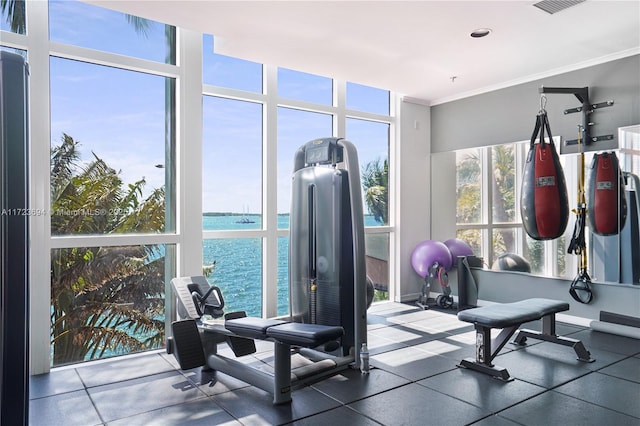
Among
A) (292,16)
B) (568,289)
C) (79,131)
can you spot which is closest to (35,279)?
(79,131)

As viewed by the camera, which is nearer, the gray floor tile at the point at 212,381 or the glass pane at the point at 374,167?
the gray floor tile at the point at 212,381

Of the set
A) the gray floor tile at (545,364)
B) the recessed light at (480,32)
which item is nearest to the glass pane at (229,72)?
the recessed light at (480,32)

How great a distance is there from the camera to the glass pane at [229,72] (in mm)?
4668

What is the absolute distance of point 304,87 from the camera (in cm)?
559

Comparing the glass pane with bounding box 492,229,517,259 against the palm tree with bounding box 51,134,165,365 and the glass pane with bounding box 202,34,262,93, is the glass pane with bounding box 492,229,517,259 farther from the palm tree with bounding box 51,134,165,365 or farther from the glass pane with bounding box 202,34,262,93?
the palm tree with bounding box 51,134,165,365

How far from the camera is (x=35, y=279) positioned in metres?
3.51

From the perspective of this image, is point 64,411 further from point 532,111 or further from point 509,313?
point 532,111

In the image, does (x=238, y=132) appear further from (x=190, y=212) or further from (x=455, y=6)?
(x=455, y=6)

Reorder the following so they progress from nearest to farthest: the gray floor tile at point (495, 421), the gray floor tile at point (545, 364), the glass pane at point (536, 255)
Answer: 1. the gray floor tile at point (495, 421)
2. the gray floor tile at point (545, 364)
3. the glass pane at point (536, 255)

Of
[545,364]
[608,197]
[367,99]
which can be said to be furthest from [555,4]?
[367,99]

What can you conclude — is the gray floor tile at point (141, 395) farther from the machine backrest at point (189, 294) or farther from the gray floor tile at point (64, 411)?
the machine backrest at point (189, 294)

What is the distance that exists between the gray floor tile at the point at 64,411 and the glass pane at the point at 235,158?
7.10 feet

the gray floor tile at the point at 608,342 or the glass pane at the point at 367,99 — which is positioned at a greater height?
the glass pane at the point at 367,99

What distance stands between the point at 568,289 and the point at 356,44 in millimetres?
3381
